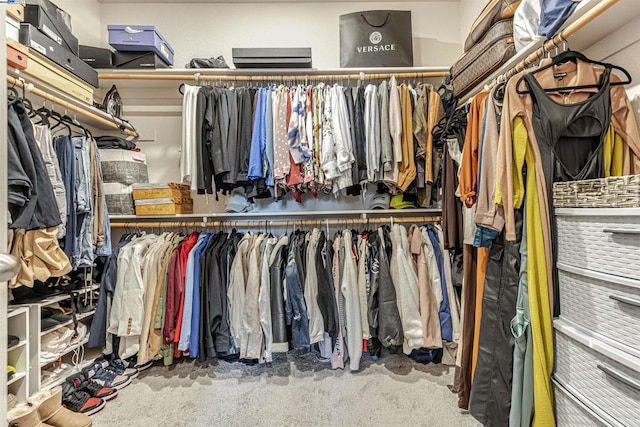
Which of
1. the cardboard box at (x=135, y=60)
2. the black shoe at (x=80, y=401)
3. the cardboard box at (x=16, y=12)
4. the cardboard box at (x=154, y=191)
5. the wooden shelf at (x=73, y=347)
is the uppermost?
the cardboard box at (x=135, y=60)

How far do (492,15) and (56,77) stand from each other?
7.91ft

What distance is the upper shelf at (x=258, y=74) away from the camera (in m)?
2.22

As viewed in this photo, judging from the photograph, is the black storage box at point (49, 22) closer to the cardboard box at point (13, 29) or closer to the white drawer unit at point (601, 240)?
the cardboard box at point (13, 29)

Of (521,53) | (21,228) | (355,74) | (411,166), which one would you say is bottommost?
(21,228)

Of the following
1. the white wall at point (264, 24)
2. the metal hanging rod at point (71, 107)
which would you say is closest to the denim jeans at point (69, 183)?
the metal hanging rod at point (71, 107)

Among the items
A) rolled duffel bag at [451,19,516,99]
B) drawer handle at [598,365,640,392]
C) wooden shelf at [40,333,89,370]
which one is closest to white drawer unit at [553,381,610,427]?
drawer handle at [598,365,640,392]

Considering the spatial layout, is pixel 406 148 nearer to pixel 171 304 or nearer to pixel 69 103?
pixel 171 304

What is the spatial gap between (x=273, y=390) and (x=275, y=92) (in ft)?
6.32

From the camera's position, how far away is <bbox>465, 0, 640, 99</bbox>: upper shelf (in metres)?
1.09

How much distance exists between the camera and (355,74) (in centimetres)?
230

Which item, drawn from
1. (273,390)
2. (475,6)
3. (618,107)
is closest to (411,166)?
(618,107)

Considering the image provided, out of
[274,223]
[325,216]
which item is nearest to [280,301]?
[274,223]

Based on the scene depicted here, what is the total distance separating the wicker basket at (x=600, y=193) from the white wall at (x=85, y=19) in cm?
324

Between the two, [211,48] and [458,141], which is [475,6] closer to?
[458,141]
